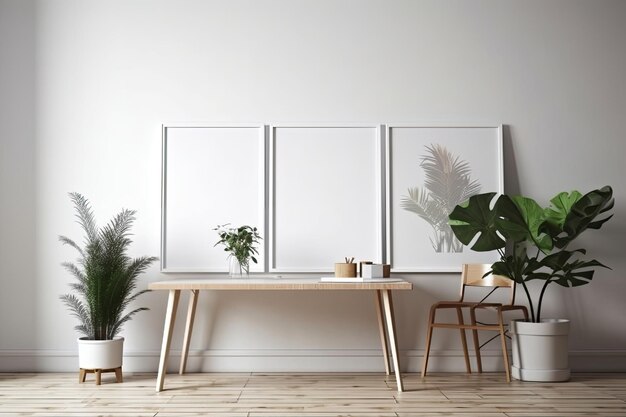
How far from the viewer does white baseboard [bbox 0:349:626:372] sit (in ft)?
15.1

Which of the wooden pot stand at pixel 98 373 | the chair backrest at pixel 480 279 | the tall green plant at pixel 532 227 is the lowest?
the wooden pot stand at pixel 98 373

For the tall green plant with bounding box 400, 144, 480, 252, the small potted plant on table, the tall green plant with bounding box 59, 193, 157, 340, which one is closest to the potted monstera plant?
the tall green plant with bounding box 400, 144, 480, 252

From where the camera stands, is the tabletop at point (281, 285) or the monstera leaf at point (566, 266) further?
the monstera leaf at point (566, 266)

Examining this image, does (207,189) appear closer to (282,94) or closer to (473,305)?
(282,94)

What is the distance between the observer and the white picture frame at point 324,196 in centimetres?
465

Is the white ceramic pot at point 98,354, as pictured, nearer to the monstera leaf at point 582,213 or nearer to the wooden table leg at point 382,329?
→ the wooden table leg at point 382,329

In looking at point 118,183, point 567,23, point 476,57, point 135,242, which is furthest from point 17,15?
point 567,23

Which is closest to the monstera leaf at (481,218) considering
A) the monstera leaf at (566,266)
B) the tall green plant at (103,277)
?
the monstera leaf at (566,266)

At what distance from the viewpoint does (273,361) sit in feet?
15.1

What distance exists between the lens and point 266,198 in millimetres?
4684

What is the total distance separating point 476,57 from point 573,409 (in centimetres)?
250

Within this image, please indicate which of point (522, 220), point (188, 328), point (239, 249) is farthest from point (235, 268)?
point (522, 220)

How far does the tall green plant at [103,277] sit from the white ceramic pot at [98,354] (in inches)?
3.4

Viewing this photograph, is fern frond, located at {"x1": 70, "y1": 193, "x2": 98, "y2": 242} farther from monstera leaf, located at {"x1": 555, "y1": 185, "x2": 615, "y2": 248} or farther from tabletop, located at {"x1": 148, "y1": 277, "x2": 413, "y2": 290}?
monstera leaf, located at {"x1": 555, "y1": 185, "x2": 615, "y2": 248}
